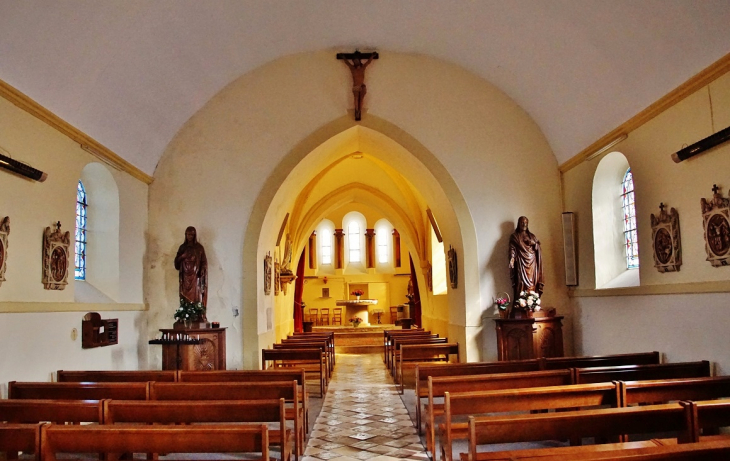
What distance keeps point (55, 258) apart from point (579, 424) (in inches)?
254

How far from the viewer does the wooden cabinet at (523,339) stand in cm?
955

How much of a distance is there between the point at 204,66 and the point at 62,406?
266 inches

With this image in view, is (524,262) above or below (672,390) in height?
above

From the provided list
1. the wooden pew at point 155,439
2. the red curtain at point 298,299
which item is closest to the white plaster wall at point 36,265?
the wooden pew at point 155,439

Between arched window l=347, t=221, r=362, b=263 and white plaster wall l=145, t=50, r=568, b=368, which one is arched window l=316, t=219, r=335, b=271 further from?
white plaster wall l=145, t=50, r=568, b=368

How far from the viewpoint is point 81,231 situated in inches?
373

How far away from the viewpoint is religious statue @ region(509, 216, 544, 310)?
9.98 m

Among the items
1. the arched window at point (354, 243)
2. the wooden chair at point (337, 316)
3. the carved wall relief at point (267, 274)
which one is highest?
the arched window at point (354, 243)

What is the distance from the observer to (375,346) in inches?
696

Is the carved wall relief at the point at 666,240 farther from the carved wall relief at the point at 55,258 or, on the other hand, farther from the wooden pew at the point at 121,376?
the carved wall relief at the point at 55,258

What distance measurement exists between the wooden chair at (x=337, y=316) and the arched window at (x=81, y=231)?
15927 mm

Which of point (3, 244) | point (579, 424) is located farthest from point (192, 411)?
point (3, 244)

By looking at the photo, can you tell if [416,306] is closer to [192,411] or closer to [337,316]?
[337,316]

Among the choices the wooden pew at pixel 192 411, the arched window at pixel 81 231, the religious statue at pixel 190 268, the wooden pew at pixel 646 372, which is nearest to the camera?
the wooden pew at pixel 192 411
